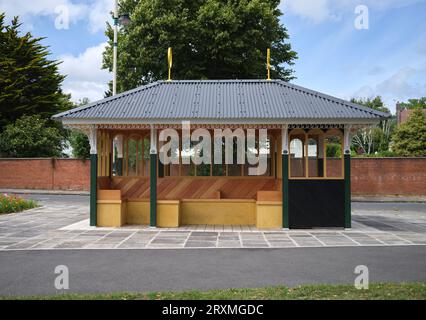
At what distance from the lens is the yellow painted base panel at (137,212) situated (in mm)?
14664

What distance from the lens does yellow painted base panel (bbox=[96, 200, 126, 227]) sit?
13977 mm

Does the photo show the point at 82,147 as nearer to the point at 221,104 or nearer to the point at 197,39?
the point at 197,39

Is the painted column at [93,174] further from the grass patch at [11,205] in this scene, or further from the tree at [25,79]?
the tree at [25,79]

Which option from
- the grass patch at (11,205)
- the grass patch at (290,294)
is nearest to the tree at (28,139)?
the grass patch at (11,205)

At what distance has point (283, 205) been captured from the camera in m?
13.5

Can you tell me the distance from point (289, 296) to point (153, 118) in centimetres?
836

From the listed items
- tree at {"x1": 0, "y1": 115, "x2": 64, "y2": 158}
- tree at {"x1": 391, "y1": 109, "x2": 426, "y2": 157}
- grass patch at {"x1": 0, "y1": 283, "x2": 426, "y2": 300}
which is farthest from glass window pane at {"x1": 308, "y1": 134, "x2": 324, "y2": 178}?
tree at {"x1": 0, "y1": 115, "x2": 64, "y2": 158}

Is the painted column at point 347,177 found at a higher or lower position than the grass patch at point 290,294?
higher

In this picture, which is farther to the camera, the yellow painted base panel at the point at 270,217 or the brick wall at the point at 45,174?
the brick wall at the point at 45,174

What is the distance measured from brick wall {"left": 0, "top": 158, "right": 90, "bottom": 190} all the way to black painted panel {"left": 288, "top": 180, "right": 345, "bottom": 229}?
2106 cm

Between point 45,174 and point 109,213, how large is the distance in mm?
20344

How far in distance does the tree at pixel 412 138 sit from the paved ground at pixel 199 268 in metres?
26.1

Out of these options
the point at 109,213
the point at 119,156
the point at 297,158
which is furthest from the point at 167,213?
the point at 297,158
